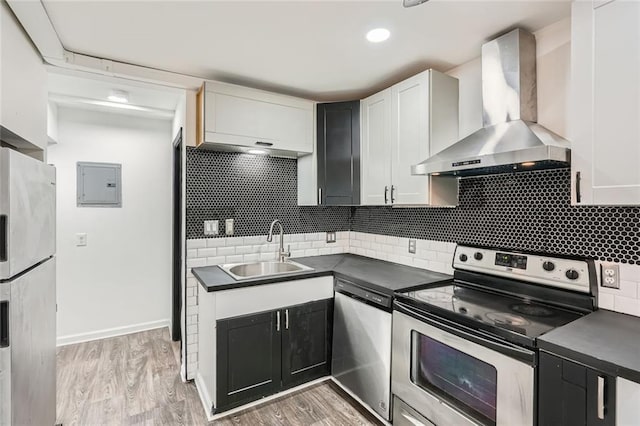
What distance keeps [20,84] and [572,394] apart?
281 centimetres

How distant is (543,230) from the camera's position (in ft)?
6.24

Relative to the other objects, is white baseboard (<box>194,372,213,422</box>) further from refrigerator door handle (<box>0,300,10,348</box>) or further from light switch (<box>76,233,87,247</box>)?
light switch (<box>76,233,87,247</box>)

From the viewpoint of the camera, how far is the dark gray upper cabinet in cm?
287

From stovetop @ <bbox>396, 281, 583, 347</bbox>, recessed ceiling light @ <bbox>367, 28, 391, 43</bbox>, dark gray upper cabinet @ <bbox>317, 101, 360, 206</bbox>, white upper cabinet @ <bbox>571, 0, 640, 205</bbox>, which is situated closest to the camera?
white upper cabinet @ <bbox>571, 0, 640, 205</bbox>

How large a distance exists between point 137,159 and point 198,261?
168 centimetres

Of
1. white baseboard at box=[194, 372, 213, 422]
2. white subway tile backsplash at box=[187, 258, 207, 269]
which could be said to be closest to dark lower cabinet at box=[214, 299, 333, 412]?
white baseboard at box=[194, 372, 213, 422]

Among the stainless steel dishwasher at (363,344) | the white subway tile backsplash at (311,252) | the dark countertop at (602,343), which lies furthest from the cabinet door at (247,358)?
the dark countertop at (602,343)

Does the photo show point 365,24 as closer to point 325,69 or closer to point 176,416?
point 325,69

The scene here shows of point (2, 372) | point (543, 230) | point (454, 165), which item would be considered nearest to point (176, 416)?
point (2, 372)

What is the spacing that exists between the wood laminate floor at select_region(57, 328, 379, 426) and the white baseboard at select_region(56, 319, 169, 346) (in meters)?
0.19

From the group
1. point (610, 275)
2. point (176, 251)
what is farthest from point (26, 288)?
point (610, 275)

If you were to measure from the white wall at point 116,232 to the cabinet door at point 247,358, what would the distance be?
1.95 m

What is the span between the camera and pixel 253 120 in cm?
260

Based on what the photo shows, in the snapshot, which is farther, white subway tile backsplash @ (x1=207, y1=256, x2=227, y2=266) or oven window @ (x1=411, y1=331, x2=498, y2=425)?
white subway tile backsplash @ (x1=207, y1=256, x2=227, y2=266)
